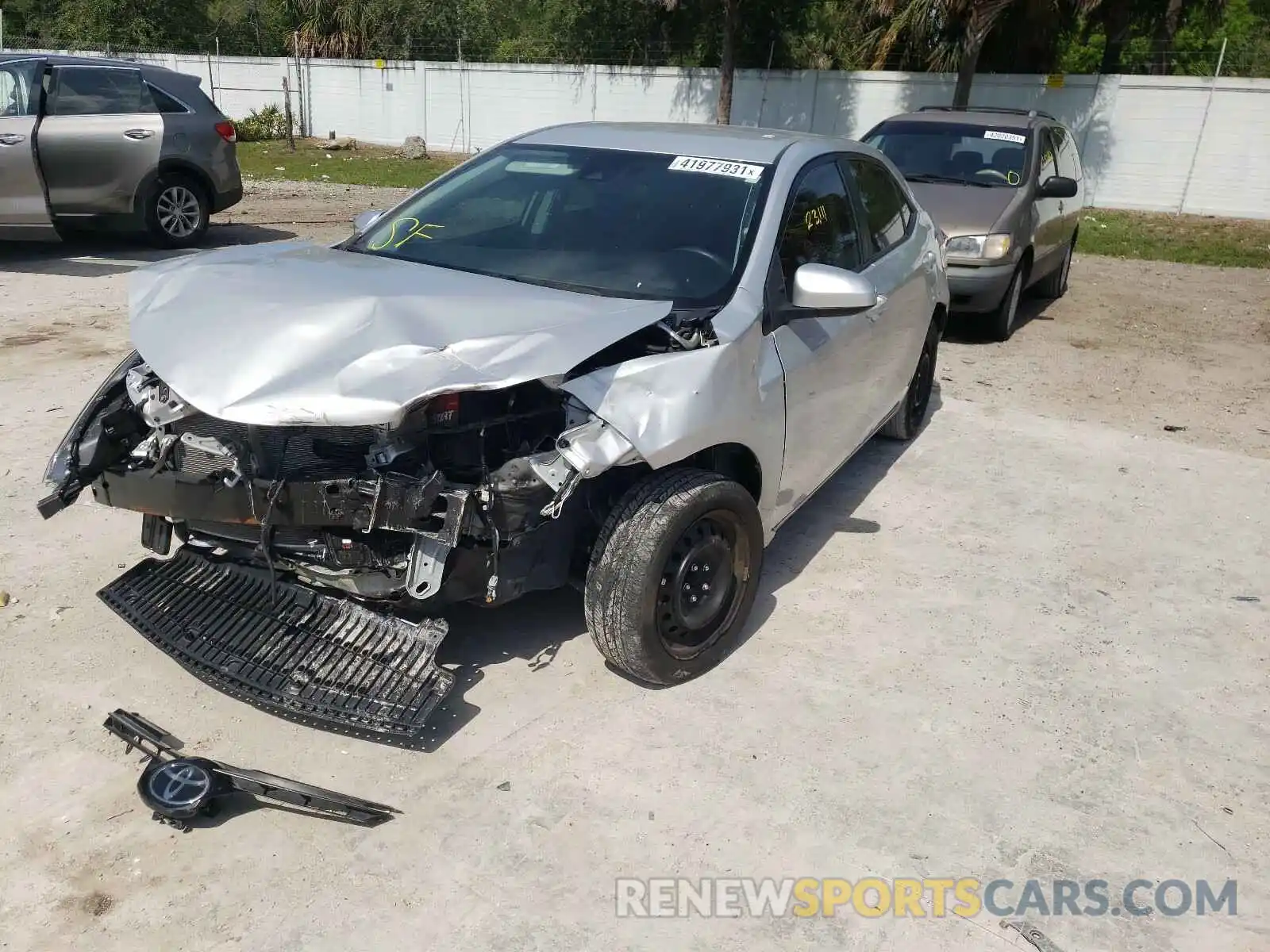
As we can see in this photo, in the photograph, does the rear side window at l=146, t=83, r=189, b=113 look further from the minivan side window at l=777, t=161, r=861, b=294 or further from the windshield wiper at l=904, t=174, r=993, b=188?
the minivan side window at l=777, t=161, r=861, b=294

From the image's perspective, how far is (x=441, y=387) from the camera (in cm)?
280

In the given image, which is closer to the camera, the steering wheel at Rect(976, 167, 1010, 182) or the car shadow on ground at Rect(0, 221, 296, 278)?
the steering wheel at Rect(976, 167, 1010, 182)

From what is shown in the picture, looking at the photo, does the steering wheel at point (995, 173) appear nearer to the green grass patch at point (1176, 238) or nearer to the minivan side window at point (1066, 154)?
the minivan side window at point (1066, 154)

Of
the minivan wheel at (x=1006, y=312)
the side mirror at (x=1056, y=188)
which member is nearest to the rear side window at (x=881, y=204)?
the minivan wheel at (x=1006, y=312)

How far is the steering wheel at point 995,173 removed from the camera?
8.54 meters

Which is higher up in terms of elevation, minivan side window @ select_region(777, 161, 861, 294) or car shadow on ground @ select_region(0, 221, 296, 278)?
minivan side window @ select_region(777, 161, 861, 294)

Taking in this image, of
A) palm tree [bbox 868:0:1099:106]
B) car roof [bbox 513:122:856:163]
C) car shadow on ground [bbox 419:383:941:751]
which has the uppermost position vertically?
palm tree [bbox 868:0:1099:106]

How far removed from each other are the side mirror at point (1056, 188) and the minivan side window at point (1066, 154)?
3.23 ft

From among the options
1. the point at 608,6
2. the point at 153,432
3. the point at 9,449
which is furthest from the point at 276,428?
the point at 608,6

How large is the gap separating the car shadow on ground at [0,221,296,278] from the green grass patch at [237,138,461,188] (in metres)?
6.07

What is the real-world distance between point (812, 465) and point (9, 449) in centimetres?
402

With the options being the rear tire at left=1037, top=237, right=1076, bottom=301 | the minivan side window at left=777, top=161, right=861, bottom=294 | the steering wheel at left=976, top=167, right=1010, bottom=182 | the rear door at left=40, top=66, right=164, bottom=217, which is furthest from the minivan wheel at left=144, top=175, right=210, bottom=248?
the rear tire at left=1037, top=237, right=1076, bottom=301

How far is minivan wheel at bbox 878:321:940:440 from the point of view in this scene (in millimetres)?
5832

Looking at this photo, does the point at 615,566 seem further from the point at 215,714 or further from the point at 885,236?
the point at 885,236
